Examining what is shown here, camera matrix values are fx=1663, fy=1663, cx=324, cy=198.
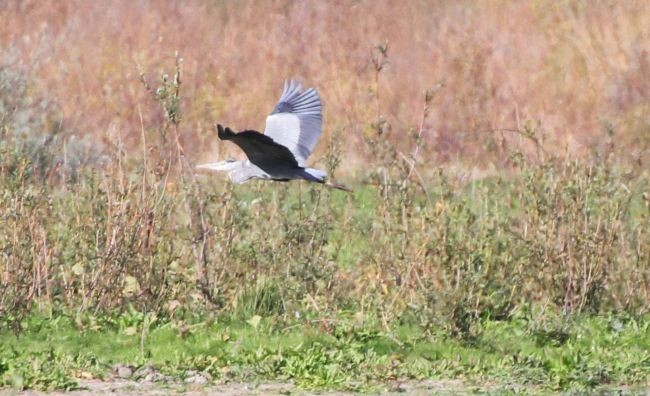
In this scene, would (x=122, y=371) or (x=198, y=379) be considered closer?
(x=198, y=379)

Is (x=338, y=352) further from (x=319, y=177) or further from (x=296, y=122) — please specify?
(x=296, y=122)

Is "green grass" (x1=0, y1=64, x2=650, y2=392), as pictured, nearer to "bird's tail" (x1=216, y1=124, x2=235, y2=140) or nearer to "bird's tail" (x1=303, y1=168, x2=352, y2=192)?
"bird's tail" (x1=303, y1=168, x2=352, y2=192)

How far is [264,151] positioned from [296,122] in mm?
632

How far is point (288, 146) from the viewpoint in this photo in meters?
12.2

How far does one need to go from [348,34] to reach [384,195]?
14528mm

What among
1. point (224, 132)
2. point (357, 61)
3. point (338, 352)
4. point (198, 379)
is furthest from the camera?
point (357, 61)

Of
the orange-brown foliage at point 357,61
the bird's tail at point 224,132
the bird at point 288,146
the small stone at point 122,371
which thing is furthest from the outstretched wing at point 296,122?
the orange-brown foliage at point 357,61

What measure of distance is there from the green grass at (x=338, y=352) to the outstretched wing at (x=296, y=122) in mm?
1471

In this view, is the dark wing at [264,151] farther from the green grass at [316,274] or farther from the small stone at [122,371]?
the small stone at [122,371]

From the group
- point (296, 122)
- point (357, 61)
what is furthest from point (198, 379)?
point (357, 61)

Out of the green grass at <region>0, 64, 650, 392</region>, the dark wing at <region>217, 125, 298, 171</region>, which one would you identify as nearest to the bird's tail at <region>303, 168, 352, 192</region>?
the dark wing at <region>217, 125, 298, 171</region>

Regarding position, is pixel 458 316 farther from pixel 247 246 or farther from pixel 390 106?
pixel 390 106

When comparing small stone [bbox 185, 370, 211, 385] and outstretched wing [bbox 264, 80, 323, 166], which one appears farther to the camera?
outstretched wing [bbox 264, 80, 323, 166]

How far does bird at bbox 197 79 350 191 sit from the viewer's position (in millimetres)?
11930
